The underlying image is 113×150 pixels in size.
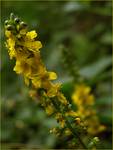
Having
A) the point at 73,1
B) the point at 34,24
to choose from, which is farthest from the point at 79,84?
the point at 34,24

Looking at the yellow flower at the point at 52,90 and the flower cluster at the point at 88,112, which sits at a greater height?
the flower cluster at the point at 88,112

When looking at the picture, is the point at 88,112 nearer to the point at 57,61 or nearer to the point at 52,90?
the point at 52,90

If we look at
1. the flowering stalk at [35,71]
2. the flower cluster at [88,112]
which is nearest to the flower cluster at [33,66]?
the flowering stalk at [35,71]

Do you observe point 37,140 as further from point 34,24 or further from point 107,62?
point 34,24

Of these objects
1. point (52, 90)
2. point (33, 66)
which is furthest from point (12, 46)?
point (52, 90)

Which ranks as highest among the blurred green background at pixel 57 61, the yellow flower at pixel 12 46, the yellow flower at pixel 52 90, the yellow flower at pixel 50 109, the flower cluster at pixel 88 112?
the blurred green background at pixel 57 61

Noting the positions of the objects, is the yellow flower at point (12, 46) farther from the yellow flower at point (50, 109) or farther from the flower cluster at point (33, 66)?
the yellow flower at point (50, 109)
